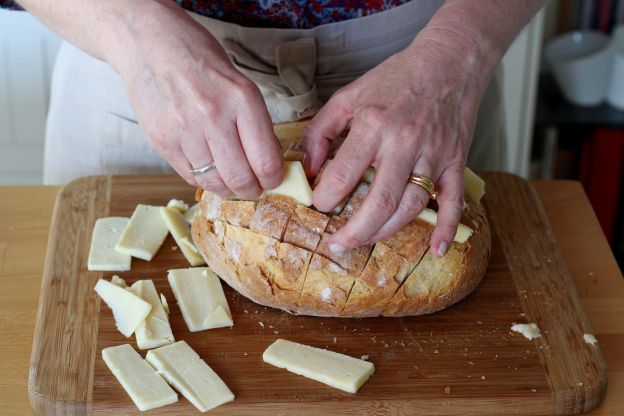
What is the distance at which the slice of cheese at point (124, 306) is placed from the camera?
1.58 m

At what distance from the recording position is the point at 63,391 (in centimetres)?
145

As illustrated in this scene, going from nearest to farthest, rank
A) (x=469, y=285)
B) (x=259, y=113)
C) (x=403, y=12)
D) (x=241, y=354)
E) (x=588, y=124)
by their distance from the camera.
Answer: (x=259, y=113), (x=241, y=354), (x=469, y=285), (x=403, y=12), (x=588, y=124)

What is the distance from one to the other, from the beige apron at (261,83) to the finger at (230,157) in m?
0.45

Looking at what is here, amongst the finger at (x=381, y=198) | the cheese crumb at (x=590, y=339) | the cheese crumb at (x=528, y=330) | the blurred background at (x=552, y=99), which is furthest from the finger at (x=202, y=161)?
the blurred background at (x=552, y=99)

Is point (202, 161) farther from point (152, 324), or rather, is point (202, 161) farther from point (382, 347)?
point (382, 347)

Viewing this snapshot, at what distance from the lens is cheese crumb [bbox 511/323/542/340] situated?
1.59 meters

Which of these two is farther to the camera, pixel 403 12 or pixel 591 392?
pixel 403 12

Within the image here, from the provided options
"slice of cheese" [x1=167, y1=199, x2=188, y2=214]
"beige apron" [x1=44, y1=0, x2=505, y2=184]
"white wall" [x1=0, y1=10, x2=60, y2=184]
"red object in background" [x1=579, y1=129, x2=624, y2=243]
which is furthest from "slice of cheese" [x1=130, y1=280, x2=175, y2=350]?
"red object in background" [x1=579, y1=129, x2=624, y2=243]

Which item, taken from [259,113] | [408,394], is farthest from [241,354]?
[259,113]

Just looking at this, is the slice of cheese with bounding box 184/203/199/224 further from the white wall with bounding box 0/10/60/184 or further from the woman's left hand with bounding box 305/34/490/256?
the white wall with bounding box 0/10/60/184

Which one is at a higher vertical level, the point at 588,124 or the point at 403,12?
the point at 403,12

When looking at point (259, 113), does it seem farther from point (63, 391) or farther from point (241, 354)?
point (63, 391)

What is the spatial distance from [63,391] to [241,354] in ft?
0.97

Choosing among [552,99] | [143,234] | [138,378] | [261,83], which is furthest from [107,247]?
[552,99]
